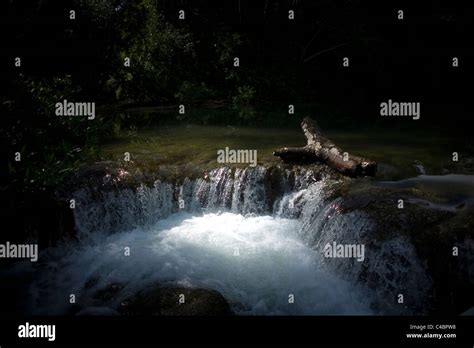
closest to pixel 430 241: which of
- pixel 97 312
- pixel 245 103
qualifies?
pixel 97 312

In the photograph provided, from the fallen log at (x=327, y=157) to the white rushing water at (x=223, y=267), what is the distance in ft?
5.42

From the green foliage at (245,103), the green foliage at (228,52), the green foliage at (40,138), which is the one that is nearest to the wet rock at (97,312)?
the green foliage at (40,138)

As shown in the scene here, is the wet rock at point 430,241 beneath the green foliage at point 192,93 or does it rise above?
beneath

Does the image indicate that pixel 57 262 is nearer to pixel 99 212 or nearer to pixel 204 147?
pixel 99 212

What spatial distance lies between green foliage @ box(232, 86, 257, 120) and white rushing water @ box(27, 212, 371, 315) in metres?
9.51

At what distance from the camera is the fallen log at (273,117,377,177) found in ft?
28.3

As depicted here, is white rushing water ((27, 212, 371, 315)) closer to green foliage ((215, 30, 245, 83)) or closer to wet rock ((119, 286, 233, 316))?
wet rock ((119, 286, 233, 316))

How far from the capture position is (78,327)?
478 cm

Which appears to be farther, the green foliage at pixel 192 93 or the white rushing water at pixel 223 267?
the green foliage at pixel 192 93

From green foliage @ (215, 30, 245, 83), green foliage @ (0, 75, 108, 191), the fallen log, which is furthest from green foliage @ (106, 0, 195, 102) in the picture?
green foliage @ (0, 75, 108, 191)

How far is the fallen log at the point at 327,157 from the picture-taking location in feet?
28.3

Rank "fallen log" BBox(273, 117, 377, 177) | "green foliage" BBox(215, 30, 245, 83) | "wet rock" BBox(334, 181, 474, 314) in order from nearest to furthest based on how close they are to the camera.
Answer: "wet rock" BBox(334, 181, 474, 314) < "fallen log" BBox(273, 117, 377, 177) < "green foliage" BBox(215, 30, 245, 83)

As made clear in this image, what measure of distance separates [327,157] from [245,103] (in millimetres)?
10595

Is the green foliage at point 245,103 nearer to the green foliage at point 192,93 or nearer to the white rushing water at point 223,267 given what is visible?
the green foliage at point 192,93
